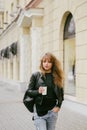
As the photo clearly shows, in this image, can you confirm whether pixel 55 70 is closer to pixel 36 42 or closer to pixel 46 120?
pixel 46 120

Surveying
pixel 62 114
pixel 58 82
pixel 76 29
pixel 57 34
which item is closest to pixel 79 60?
pixel 76 29

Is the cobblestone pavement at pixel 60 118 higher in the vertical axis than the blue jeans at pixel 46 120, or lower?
lower

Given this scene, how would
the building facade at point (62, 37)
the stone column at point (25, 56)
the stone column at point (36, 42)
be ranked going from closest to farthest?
the building facade at point (62, 37) → the stone column at point (36, 42) → the stone column at point (25, 56)

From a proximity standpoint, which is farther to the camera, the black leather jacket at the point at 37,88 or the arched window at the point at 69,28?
the arched window at the point at 69,28

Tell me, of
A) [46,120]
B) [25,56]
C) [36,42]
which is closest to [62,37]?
[36,42]

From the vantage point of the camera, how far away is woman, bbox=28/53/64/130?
253 inches

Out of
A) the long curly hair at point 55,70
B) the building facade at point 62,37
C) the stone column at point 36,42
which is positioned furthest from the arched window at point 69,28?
the long curly hair at point 55,70

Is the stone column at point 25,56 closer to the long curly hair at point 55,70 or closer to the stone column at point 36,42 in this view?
the stone column at point 36,42

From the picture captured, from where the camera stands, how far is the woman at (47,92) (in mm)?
6438

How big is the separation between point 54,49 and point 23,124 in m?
7.77

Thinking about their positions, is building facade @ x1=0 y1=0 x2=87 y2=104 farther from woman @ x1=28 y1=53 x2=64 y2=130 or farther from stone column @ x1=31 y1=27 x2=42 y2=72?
woman @ x1=28 y1=53 x2=64 y2=130

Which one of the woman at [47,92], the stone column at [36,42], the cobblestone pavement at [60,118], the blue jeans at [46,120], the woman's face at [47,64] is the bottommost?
the cobblestone pavement at [60,118]

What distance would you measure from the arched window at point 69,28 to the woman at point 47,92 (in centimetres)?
A: 1064

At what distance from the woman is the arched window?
10.6 meters
